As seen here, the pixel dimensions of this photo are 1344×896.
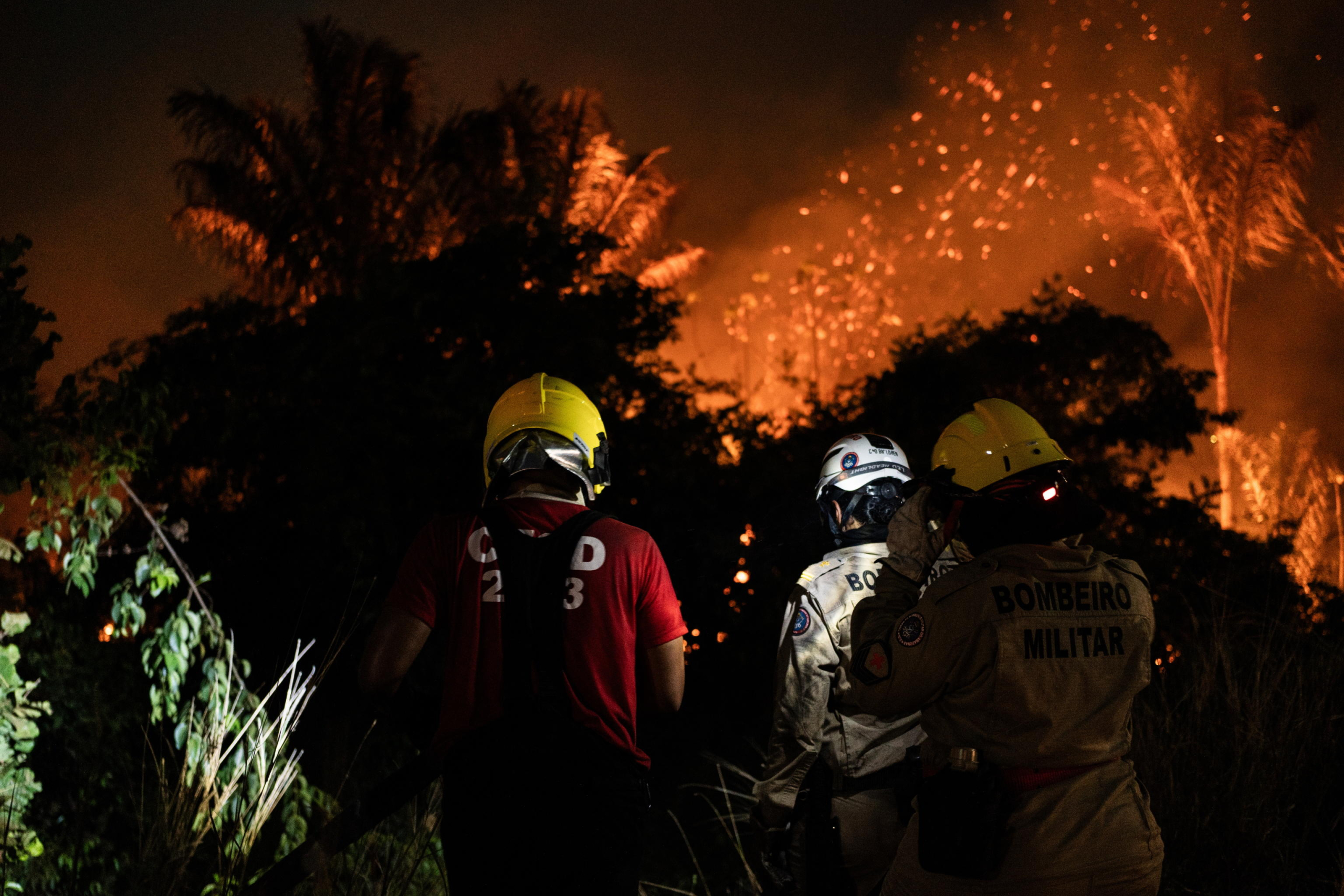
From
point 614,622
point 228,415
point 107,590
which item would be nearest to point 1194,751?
point 614,622

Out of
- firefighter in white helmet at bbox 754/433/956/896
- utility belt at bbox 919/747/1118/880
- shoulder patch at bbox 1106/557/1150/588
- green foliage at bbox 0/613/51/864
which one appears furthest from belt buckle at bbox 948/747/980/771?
green foliage at bbox 0/613/51/864

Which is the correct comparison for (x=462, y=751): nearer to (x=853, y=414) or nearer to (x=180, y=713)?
(x=180, y=713)

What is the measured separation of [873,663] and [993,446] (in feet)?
2.20

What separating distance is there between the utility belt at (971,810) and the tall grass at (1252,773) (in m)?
2.32

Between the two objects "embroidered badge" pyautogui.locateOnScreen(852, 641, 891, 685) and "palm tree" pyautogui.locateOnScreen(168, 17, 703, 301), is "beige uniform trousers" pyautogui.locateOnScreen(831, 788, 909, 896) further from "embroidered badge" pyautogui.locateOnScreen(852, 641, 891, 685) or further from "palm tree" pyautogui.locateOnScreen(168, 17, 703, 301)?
"palm tree" pyautogui.locateOnScreen(168, 17, 703, 301)

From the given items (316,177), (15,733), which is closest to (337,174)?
(316,177)

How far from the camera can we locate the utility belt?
2.27 meters

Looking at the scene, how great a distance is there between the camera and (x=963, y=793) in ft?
7.53

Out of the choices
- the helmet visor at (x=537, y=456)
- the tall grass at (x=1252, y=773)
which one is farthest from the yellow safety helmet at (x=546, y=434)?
the tall grass at (x=1252, y=773)

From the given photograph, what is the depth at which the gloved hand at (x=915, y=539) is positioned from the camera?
261 centimetres

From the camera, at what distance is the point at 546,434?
277cm

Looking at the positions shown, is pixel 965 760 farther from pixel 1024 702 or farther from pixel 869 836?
pixel 869 836

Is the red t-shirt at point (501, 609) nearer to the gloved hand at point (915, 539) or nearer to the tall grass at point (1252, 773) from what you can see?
the gloved hand at point (915, 539)

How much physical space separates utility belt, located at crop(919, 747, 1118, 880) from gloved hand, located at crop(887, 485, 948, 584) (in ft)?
1.46
